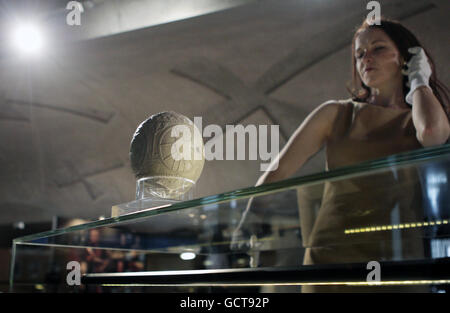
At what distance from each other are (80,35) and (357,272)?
4143mm

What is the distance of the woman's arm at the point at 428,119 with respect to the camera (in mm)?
1063

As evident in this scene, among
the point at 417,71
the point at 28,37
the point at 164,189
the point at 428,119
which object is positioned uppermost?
the point at 28,37

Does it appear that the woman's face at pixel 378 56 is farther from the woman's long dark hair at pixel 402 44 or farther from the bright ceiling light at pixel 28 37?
the bright ceiling light at pixel 28 37

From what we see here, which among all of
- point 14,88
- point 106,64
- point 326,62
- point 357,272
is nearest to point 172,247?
point 357,272

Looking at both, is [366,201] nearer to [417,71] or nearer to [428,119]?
[428,119]

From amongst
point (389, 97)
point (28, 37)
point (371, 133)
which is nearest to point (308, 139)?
point (371, 133)

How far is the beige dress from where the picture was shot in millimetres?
589

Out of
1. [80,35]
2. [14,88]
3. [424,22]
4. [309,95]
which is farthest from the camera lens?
[14,88]

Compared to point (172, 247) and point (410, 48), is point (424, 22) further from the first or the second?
point (172, 247)

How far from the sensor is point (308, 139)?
1358mm

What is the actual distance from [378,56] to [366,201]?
78cm

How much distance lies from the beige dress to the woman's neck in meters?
0.05

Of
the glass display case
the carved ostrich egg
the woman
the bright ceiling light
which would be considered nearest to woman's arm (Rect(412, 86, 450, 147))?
the woman

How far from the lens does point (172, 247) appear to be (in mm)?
1207
